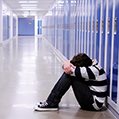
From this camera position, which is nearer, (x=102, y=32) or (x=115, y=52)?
(x=115, y=52)

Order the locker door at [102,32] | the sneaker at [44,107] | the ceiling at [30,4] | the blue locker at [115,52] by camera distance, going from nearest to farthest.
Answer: the blue locker at [115,52] → the sneaker at [44,107] → the locker door at [102,32] → the ceiling at [30,4]

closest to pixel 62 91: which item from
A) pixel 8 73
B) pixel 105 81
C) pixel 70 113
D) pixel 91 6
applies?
pixel 70 113

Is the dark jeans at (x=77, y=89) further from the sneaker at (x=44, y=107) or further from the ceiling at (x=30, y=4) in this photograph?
the ceiling at (x=30, y=4)

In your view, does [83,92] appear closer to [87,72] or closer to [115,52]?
[87,72]

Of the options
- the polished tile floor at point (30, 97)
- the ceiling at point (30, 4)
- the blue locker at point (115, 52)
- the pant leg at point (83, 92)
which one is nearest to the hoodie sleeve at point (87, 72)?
the pant leg at point (83, 92)

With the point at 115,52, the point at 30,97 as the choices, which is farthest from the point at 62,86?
the point at 30,97

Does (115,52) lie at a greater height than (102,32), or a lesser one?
lesser

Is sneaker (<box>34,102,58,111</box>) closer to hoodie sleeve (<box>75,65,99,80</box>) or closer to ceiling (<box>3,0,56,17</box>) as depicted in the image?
hoodie sleeve (<box>75,65,99,80</box>)

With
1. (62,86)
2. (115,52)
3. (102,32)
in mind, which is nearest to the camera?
(115,52)

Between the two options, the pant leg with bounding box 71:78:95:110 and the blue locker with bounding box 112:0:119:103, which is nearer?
the blue locker with bounding box 112:0:119:103

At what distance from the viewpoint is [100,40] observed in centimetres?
506

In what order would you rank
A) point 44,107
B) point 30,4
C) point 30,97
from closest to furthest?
point 44,107, point 30,97, point 30,4

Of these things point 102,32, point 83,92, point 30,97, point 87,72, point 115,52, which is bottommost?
point 30,97

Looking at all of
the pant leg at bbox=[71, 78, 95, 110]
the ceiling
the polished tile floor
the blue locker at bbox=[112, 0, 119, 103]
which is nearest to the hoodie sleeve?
the pant leg at bbox=[71, 78, 95, 110]
